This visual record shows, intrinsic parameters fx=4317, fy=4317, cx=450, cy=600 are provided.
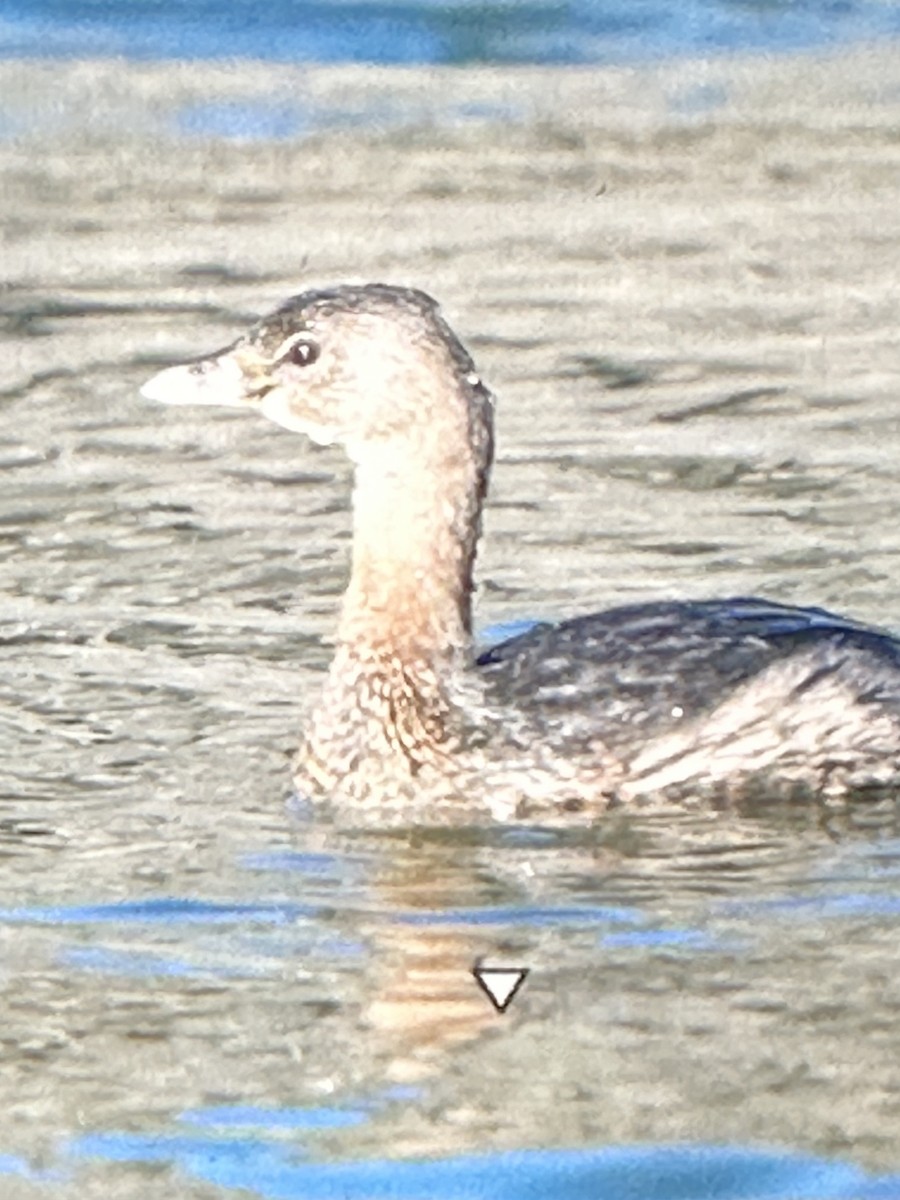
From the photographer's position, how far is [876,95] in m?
18.5

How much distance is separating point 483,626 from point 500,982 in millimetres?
2893

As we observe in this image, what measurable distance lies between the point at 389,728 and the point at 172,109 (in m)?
8.22

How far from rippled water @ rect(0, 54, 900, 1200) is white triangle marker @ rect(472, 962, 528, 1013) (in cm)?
4

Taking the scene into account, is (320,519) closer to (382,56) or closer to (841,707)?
(841,707)

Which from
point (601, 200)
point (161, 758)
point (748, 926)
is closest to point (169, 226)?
point (601, 200)

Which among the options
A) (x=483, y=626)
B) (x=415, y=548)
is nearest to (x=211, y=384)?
(x=415, y=548)

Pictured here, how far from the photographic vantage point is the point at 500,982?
9.17 m

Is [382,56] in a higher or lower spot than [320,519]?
higher

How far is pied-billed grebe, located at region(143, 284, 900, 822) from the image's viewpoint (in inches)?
412

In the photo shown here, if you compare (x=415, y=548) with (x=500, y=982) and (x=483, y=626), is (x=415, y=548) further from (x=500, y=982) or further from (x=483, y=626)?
(x=500, y=982)

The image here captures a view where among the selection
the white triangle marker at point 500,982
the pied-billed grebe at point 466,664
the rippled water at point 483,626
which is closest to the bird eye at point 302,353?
the pied-billed grebe at point 466,664

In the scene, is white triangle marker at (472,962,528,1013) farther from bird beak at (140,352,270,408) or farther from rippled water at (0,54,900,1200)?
bird beak at (140,352,270,408)

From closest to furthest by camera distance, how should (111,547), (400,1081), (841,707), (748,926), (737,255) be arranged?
1. (400,1081)
2. (748,926)
3. (841,707)
4. (111,547)
5. (737,255)

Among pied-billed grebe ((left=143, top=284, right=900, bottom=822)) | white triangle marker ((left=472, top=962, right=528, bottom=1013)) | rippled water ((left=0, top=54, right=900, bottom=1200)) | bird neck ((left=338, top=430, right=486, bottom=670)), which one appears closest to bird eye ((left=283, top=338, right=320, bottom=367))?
pied-billed grebe ((left=143, top=284, right=900, bottom=822))
